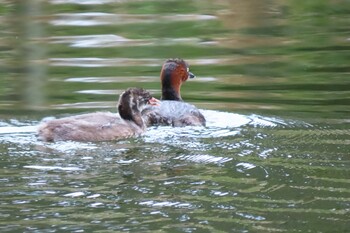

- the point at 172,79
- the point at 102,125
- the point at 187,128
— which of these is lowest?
the point at 187,128

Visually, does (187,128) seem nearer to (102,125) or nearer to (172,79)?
(102,125)

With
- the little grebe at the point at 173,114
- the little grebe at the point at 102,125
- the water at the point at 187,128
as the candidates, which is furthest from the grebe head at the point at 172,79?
→ the little grebe at the point at 102,125

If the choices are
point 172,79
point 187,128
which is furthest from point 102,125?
point 172,79

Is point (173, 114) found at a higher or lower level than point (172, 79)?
lower

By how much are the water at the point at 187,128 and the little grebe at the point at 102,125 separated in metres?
0.16

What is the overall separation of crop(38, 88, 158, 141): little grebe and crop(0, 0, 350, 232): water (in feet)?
0.54

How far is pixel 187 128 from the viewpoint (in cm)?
1091

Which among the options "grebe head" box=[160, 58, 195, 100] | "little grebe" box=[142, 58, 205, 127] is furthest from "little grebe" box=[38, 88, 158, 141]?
"grebe head" box=[160, 58, 195, 100]

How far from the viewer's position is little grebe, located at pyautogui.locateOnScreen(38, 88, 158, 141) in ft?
33.6

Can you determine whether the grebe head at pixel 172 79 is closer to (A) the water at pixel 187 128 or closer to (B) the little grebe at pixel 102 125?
(A) the water at pixel 187 128

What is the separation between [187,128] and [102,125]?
916 millimetres

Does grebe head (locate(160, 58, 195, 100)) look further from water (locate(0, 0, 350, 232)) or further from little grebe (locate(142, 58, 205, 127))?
water (locate(0, 0, 350, 232))

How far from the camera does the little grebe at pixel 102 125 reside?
10.2 m

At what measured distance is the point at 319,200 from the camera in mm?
7980
